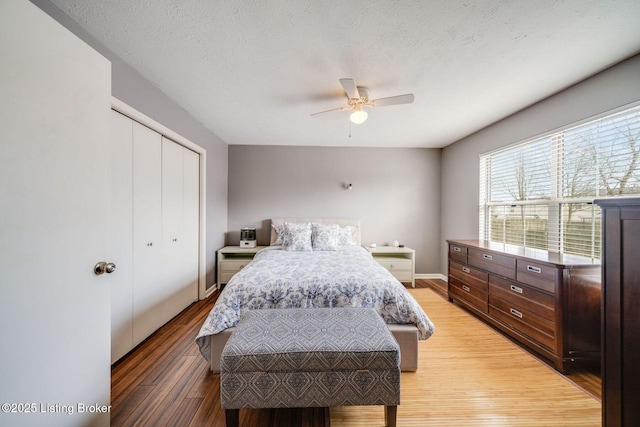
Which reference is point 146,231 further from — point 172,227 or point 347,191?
point 347,191

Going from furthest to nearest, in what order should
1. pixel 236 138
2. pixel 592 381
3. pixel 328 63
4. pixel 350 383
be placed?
pixel 236 138 → pixel 328 63 → pixel 592 381 → pixel 350 383

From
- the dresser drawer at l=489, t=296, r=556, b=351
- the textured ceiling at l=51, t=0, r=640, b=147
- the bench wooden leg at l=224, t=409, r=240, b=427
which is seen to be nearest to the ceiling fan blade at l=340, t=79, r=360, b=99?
the textured ceiling at l=51, t=0, r=640, b=147

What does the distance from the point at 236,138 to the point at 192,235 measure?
1.68 m

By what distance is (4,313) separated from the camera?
2.63 feet

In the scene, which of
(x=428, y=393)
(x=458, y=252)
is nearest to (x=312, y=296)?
(x=428, y=393)

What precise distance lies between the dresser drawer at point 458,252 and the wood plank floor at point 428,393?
944 mm

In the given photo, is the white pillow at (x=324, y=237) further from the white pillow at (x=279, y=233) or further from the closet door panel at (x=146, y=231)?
the closet door panel at (x=146, y=231)

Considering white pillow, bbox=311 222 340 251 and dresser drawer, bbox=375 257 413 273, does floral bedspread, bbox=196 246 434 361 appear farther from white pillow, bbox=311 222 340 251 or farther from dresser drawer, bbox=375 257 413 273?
dresser drawer, bbox=375 257 413 273

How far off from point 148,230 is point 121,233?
0.30m

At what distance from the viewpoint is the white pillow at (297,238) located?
3.23 m

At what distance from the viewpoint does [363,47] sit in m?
1.59

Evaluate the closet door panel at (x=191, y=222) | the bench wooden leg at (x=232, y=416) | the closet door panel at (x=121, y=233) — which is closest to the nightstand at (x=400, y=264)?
the closet door panel at (x=191, y=222)

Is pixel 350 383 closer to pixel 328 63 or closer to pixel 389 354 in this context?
pixel 389 354

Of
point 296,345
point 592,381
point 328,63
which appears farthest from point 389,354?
point 328,63
